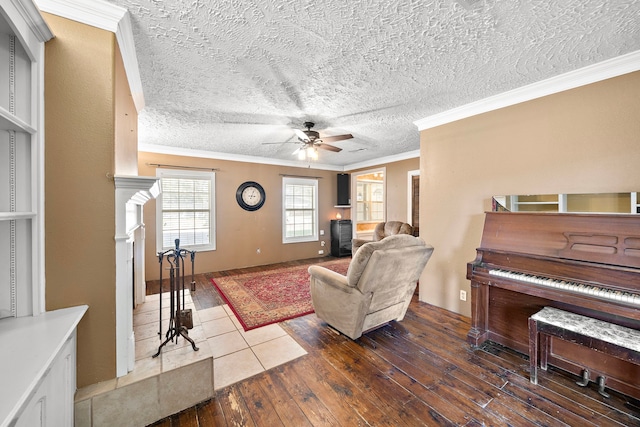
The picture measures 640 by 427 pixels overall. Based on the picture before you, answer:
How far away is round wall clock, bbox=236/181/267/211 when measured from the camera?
210 inches

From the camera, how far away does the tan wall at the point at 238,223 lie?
4562 millimetres

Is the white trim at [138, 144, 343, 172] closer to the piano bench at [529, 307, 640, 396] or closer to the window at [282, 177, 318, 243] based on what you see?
the window at [282, 177, 318, 243]

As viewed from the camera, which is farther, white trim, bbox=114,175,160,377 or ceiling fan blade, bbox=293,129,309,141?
ceiling fan blade, bbox=293,129,309,141

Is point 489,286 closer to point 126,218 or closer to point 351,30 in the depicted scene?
point 351,30

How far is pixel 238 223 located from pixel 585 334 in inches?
203

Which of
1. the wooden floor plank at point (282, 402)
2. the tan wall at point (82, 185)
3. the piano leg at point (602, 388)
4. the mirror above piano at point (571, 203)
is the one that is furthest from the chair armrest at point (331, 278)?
the piano leg at point (602, 388)

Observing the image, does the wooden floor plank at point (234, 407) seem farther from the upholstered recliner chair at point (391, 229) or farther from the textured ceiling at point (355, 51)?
the upholstered recliner chair at point (391, 229)

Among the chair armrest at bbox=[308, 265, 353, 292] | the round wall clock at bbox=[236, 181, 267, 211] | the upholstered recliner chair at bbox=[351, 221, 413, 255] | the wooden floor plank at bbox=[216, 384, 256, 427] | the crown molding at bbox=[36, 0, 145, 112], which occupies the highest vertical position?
the crown molding at bbox=[36, 0, 145, 112]

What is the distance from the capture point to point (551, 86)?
7.37 ft

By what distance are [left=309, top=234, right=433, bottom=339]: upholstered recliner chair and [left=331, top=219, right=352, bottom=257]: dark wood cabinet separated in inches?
150

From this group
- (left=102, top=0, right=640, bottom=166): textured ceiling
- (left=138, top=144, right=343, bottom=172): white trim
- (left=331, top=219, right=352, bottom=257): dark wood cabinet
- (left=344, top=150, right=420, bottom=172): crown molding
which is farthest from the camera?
(left=331, top=219, right=352, bottom=257): dark wood cabinet

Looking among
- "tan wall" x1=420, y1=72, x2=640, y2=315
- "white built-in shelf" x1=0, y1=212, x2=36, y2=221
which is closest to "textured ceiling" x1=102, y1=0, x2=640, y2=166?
"tan wall" x1=420, y1=72, x2=640, y2=315

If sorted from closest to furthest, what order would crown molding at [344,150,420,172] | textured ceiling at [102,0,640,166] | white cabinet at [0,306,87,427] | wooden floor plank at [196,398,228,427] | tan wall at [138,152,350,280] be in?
white cabinet at [0,306,87,427], textured ceiling at [102,0,640,166], wooden floor plank at [196,398,228,427], tan wall at [138,152,350,280], crown molding at [344,150,420,172]

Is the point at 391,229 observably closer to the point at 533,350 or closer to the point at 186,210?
the point at 533,350
